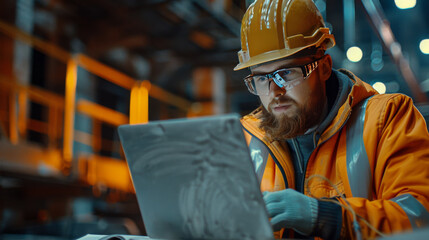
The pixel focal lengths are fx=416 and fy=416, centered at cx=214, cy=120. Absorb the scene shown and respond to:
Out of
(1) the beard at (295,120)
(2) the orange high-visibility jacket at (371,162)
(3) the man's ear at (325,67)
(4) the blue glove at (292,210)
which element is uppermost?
(3) the man's ear at (325,67)

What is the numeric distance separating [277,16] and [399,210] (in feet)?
2.66

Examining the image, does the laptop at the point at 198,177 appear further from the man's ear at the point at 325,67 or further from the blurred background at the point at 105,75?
the blurred background at the point at 105,75

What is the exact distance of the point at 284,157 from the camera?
157 cm

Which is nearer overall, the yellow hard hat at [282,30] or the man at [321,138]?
the man at [321,138]

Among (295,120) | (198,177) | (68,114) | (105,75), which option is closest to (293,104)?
(295,120)

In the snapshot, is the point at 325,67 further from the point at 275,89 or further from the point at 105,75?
the point at 105,75

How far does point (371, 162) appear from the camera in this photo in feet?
4.49

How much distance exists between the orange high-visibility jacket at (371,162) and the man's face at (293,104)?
2.8 inches

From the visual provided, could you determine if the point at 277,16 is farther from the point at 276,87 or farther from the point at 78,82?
the point at 78,82

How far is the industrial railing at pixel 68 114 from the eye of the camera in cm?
548

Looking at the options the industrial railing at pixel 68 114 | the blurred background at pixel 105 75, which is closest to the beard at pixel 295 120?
the blurred background at pixel 105 75

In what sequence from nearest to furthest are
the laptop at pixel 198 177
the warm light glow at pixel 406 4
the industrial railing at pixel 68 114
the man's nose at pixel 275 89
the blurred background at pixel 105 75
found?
1. the laptop at pixel 198 177
2. the man's nose at pixel 275 89
3. the warm light glow at pixel 406 4
4. the blurred background at pixel 105 75
5. the industrial railing at pixel 68 114

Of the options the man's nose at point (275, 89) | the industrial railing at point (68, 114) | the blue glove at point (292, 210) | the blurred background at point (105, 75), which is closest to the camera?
the blue glove at point (292, 210)

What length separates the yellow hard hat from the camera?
156cm
